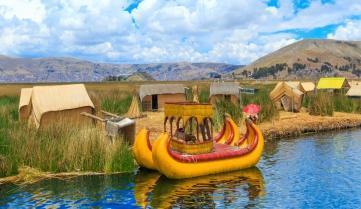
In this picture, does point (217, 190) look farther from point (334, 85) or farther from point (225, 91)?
point (334, 85)

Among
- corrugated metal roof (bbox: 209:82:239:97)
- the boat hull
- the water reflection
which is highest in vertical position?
corrugated metal roof (bbox: 209:82:239:97)

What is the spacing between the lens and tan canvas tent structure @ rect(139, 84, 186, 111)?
1449 inches

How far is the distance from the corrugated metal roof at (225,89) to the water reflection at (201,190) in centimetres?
1876

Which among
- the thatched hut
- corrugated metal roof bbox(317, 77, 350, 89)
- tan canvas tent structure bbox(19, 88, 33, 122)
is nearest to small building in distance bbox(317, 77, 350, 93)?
corrugated metal roof bbox(317, 77, 350, 89)

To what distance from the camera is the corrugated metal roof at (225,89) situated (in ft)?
115

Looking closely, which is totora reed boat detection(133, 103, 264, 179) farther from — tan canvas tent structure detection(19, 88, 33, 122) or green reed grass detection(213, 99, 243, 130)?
tan canvas tent structure detection(19, 88, 33, 122)

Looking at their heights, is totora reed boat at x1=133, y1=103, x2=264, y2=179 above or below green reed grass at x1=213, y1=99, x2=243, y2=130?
below

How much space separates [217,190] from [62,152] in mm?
5267

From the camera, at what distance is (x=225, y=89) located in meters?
35.6

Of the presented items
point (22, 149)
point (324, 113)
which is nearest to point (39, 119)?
point (22, 149)

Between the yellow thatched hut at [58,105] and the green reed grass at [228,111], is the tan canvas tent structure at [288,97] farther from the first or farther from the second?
the yellow thatched hut at [58,105]

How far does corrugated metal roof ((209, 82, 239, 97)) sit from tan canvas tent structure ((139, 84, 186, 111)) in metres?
2.80

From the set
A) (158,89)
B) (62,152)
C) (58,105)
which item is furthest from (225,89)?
(62,152)

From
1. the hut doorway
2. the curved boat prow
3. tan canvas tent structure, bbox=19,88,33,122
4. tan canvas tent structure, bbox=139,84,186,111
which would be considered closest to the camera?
the curved boat prow
